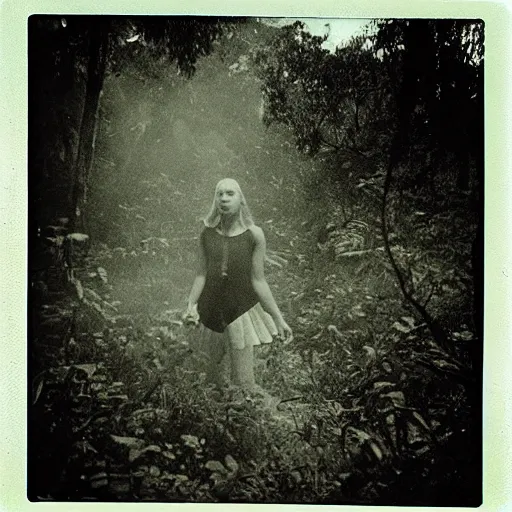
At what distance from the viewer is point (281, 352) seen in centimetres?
266

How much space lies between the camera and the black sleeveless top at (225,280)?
2.65 metres

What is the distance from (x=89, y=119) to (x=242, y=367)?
1.33m

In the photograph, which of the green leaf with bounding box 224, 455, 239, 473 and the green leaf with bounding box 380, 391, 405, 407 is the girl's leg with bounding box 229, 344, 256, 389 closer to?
the green leaf with bounding box 224, 455, 239, 473

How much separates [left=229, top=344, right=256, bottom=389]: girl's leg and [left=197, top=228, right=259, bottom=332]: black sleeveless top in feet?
0.43

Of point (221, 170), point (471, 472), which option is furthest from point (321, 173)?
point (471, 472)

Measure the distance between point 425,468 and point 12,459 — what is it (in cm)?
187

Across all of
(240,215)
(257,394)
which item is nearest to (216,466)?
(257,394)

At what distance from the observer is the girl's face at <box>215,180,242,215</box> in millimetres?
2637

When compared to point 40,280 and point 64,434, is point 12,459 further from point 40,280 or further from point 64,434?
point 40,280

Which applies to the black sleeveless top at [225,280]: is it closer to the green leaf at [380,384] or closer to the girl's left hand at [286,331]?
the girl's left hand at [286,331]

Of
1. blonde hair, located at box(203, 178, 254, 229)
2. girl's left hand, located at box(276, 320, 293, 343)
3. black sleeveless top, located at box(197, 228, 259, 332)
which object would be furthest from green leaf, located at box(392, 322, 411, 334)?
blonde hair, located at box(203, 178, 254, 229)

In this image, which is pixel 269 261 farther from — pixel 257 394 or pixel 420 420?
pixel 420 420

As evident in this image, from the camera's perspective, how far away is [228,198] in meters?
2.64

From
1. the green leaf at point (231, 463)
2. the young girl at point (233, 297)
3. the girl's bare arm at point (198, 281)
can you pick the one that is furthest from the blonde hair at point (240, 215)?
the green leaf at point (231, 463)
